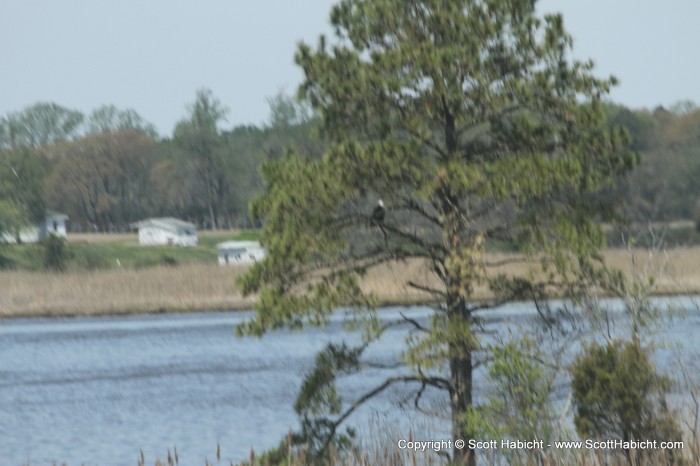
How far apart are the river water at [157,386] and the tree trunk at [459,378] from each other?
1165mm

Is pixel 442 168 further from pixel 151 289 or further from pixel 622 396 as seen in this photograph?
pixel 151 289

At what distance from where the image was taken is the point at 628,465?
13.7 meters

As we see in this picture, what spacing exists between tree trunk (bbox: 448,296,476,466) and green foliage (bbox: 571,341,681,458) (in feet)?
7.73

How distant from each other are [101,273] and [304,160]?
42.5 m

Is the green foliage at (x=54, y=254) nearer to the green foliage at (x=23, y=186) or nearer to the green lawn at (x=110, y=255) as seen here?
the green lawn at (x=110, y=255)

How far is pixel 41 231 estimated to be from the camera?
3679 inches

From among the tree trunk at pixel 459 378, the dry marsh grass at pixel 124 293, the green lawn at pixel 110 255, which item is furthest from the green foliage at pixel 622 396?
the green lawn at pixel 110 255

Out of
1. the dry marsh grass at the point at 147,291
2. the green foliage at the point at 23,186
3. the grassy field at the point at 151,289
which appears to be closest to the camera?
the grassy field at the point at 151,289

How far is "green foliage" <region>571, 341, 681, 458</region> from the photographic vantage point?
14164 millimetres

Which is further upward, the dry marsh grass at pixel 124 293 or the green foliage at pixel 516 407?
the dry marsh grass at pixel 124 293

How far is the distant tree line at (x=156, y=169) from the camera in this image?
105 metres

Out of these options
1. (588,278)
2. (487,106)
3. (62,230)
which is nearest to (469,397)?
(588,278)

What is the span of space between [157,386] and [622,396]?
80.0ft

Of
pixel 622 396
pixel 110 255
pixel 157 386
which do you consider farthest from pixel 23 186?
pixel 622 396
